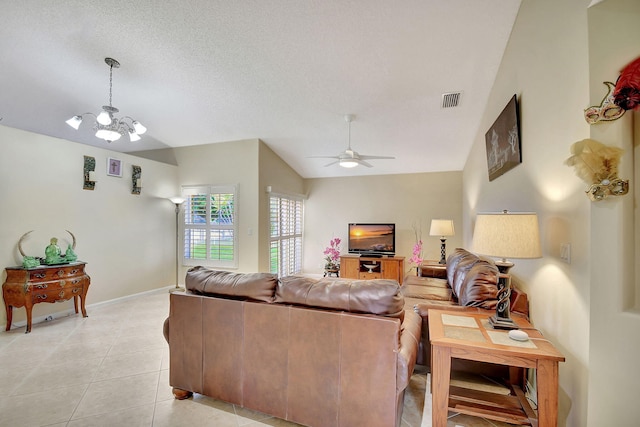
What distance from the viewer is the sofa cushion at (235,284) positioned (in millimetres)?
1790

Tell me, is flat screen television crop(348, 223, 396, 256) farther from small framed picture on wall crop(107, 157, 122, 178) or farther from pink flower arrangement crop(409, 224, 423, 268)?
small framed picture on wall crop(107, 157, 122, 178)

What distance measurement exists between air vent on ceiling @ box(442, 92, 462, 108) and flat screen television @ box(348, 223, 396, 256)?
8.81 feet

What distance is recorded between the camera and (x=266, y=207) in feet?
17.2

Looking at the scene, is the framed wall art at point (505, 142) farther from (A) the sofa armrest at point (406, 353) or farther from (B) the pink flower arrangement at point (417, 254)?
(B) the pink flower arrangement at point (417, 254)

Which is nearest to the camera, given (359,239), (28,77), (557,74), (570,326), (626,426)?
(626,426)

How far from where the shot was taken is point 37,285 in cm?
328

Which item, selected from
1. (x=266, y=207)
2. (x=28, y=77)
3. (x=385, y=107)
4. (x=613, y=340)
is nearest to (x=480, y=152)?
(x=385, y=107)

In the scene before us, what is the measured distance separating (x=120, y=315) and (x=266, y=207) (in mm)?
2728

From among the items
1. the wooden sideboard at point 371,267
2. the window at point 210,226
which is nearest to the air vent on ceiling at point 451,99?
the wooden sideboard at point 371,267

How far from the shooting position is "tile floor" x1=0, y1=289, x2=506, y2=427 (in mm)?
1854

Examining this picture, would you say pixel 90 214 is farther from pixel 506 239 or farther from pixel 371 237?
pixel 506 239

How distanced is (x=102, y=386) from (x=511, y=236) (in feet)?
10.5

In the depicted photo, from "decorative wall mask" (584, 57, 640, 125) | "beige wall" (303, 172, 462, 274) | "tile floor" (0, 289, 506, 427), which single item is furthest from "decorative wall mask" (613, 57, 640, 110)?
"beige wall" (303, 172, 462, 274)

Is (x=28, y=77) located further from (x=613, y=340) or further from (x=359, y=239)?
(x=613, y=340)
